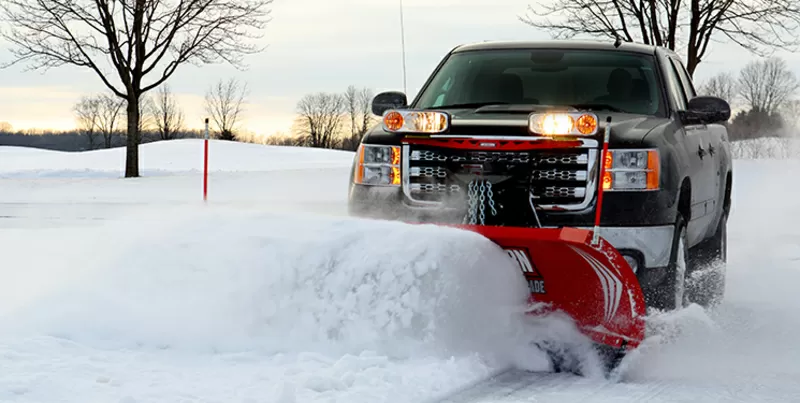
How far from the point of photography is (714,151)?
7312 mm

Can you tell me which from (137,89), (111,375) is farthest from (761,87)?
(111,375)

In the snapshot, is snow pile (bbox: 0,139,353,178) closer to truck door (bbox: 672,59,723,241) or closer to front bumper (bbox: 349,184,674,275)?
truck door (bbox: 672,59,723,241)

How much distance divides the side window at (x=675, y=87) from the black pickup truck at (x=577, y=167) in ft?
0.47

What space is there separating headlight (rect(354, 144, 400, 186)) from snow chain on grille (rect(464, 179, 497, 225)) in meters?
0.47

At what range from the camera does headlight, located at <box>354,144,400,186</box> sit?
552 cm

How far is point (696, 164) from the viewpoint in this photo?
248 inches

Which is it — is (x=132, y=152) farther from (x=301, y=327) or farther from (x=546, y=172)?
(x=546, y=172)

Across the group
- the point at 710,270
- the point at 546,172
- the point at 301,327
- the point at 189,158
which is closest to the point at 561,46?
the point at 546,172

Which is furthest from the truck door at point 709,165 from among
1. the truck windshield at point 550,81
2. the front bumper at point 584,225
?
the front bumper at point 584,225

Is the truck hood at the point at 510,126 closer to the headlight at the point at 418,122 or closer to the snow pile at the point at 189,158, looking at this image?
the headlight at the point at 418,122

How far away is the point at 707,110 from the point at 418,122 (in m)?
2.02

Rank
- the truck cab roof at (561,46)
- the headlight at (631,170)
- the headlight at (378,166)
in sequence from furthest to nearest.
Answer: the truck cab roof at (561,46) → the headlight at (378,166) → the headlight at (631,170)

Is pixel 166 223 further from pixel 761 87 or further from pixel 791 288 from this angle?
pixel 761 87

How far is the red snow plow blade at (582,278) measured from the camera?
16.0 ft
